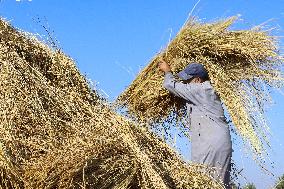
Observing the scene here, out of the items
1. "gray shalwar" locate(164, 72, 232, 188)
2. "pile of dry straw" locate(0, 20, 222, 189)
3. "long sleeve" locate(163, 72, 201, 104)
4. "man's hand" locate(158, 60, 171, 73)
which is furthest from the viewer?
"man's hand" locate(158, 60, 171, 73)

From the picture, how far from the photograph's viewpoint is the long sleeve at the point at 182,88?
568cm

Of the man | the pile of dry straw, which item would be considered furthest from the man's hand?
the pile of dry straw

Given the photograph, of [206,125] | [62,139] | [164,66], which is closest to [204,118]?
[206,125]

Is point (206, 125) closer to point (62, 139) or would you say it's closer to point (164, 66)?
point (164, 66)

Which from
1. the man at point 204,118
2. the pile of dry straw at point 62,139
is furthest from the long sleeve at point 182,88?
the pile of dry straw at point 62,139

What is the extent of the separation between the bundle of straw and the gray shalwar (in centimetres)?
19

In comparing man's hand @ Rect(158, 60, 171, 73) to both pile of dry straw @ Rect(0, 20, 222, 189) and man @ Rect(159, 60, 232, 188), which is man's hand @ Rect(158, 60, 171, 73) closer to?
man @ Rect(159, 60, 232, 188)

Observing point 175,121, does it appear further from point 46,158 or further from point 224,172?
point 46,158

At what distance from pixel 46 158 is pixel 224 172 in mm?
2113

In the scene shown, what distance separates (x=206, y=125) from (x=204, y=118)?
8 cm

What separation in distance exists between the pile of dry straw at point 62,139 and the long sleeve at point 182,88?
2.58 feet

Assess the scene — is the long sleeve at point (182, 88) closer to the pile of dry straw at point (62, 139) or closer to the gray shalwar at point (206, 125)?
the gray shalwar at point (206, 125)

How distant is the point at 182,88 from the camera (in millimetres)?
5727

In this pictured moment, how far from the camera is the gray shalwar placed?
5.48 meters
